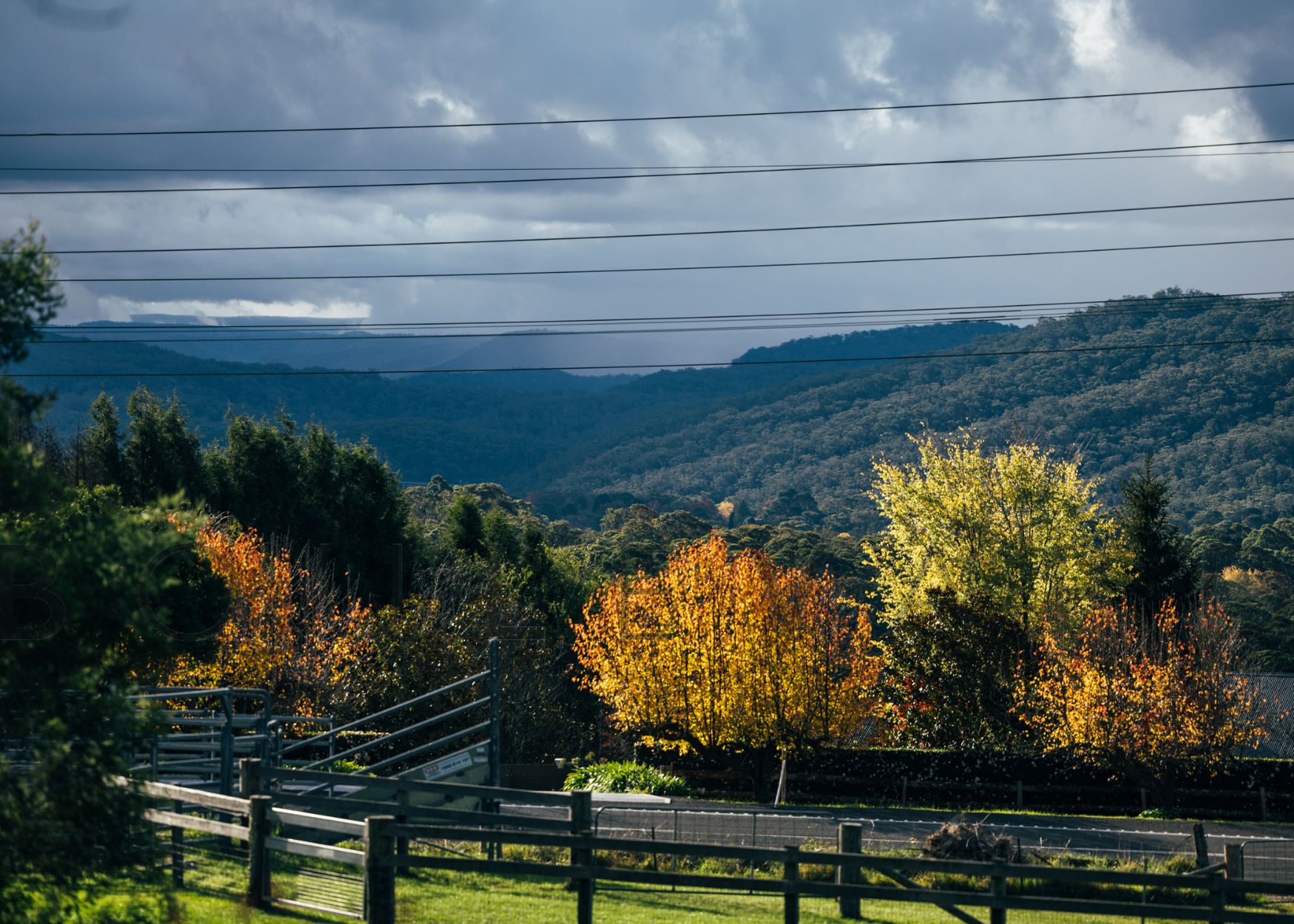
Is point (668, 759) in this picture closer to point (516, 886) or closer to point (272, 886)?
point (516, 886)

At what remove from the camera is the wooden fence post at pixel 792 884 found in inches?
303

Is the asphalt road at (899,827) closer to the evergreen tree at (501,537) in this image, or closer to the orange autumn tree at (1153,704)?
the orange autumn tree at (1153,704)

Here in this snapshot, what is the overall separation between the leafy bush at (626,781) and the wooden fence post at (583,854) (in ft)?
51.1

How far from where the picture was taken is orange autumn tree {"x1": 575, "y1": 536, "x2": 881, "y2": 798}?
1118 inches

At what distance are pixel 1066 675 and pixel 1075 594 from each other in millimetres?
11686

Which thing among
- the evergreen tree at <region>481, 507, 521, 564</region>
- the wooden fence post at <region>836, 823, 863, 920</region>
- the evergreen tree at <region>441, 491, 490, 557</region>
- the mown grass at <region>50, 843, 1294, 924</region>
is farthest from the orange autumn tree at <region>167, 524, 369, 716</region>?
the evergreen tree at <region>481, 507, 521, 564</region>

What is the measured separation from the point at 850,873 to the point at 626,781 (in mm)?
15302

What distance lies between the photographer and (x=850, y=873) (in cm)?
984

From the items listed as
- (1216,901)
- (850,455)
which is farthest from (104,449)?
(850,455)

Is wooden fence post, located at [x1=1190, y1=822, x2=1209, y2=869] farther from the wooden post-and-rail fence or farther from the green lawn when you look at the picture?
the wooden post-and-rail fence

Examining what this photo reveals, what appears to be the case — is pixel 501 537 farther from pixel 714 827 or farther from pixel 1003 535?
pixel 714 827

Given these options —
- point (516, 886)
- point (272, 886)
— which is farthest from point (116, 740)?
point (516, 886)

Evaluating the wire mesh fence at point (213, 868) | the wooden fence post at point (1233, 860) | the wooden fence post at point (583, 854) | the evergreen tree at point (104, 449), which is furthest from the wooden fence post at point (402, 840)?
the evergreen tree at point (104, 449)

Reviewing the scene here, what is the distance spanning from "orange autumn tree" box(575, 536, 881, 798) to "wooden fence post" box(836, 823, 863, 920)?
1675 centimetres
